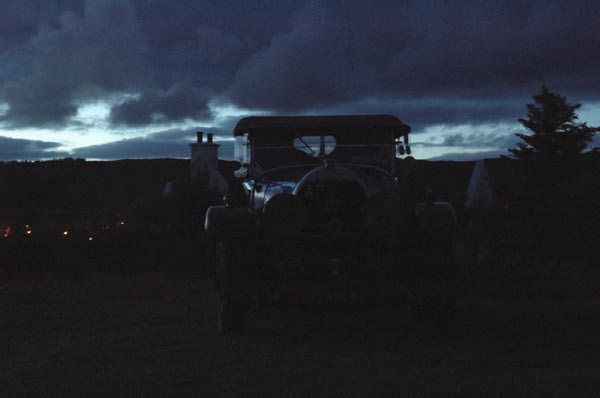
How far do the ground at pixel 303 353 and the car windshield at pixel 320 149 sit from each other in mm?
2147

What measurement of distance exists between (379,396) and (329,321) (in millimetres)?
3521

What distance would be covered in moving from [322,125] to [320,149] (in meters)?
0.34

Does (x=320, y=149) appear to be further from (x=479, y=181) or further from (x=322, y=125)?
(x=479, y=181)

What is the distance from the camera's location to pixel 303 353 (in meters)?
5.72

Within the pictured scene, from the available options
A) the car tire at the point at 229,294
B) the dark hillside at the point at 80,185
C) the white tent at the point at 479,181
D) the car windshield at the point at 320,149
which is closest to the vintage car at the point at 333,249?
the car tire at the point at 229,294

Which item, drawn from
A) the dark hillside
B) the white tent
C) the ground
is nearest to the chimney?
the dark hillside

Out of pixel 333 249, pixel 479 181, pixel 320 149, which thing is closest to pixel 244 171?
pixel 320 149

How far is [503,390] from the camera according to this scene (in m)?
4.34

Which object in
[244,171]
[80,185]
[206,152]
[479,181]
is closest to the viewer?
[244,171]

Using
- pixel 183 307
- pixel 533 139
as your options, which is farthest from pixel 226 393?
pixel 533 139

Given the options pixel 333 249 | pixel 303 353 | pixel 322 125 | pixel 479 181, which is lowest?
pixel 303 353

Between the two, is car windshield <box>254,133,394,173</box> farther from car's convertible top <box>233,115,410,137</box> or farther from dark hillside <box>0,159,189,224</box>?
dark hillside <box>0,159,189,224</box>

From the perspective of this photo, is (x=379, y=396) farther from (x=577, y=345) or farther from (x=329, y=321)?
(x=329, y=321)

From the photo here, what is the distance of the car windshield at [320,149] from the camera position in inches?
338
